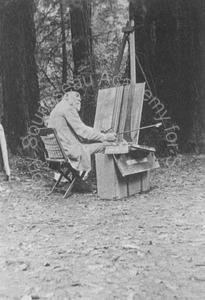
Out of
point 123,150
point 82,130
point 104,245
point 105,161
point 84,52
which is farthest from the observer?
point 84,52

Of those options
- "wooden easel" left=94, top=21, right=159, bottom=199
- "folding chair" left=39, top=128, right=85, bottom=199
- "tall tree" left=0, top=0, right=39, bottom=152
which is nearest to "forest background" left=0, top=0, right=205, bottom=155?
"tall tree" left=0, top=0, right=39, bottom=152

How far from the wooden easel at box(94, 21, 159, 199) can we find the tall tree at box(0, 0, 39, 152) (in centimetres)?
178

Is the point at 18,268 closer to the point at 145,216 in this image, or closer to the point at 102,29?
the point at 145,216

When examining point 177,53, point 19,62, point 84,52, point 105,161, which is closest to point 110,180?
point 105,161

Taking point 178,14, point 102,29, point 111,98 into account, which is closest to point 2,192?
point 111,98

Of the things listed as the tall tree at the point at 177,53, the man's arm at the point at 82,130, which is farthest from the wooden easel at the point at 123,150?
the tall tree at the point at 177,53

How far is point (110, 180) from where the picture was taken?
6516mm

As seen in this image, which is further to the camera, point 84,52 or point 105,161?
point 84,52

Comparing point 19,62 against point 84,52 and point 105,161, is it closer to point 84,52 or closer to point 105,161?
point 84,52

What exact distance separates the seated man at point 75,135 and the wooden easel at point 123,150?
22 cm

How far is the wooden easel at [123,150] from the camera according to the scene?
6496mm

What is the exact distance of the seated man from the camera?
6.95 metres

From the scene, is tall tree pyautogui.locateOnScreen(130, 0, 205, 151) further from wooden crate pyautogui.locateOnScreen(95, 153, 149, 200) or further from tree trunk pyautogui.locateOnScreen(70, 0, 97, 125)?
wooden crate pyautogui.locateOnScreen(95, 153, 149, 200)

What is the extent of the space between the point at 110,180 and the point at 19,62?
3859 mm
